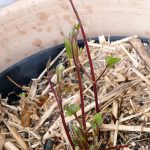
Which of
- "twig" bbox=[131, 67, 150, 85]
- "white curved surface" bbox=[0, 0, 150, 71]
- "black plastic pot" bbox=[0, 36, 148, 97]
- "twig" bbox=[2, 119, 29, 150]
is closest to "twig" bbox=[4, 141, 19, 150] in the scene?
"twig" bbox=[2, 119, 29, 150]

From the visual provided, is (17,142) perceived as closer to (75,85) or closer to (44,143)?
(44,143)

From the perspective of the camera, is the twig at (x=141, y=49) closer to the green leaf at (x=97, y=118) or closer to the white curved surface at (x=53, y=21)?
the white curved surface at (x=53, y=21)

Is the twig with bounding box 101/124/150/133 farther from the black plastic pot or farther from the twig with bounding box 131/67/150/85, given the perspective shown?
the black plastic pot

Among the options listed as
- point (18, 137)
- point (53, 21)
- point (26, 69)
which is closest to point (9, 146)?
point (18, 137)

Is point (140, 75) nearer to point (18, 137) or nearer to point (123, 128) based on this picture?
point (123, 128)

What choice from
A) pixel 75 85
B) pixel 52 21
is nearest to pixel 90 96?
pixel 75 85
